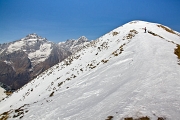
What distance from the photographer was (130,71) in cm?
2412

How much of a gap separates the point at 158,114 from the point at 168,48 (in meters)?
22.2

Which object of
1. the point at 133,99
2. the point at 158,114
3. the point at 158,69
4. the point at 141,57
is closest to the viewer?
the point at 158,114

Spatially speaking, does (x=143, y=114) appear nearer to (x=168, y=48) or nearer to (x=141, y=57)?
(x=141, y=57)

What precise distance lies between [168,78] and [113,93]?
6.67m

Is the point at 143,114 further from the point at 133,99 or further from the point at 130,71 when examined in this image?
the point at 130,71

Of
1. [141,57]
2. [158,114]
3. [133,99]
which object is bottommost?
[158,114]

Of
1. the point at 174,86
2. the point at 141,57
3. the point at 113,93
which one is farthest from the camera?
the point at 141,57

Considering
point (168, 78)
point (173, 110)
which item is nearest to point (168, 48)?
point (168, 78)

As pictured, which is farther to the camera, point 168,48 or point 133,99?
point 168,48

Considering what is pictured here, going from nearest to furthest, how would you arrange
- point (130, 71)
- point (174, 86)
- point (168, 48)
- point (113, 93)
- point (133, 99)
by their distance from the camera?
point (133, 99)
point (174, 86)
point (113, 93)
point (130, 71)
point (168, 48)

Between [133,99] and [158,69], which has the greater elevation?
[158,69]

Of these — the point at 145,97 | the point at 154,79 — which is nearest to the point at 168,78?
the point at 154,79

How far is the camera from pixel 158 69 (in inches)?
872

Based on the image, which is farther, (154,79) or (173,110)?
(154,79)
